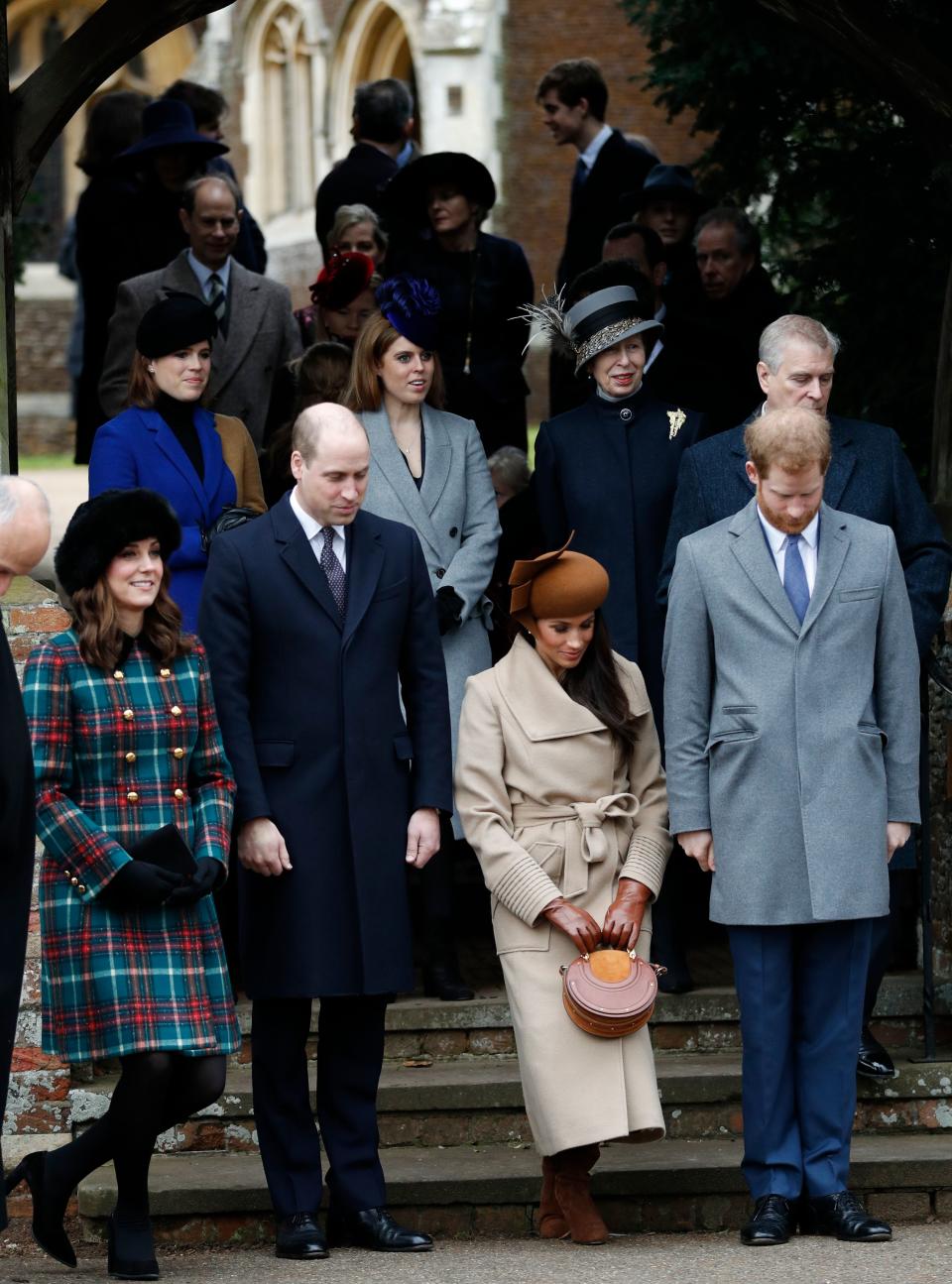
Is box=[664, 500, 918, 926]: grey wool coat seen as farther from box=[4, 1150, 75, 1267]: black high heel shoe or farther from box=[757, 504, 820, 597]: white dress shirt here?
box=[4, 1150, 75, 1267]: black high heel shoe

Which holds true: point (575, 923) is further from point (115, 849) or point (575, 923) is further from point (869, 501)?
point (869, 501)

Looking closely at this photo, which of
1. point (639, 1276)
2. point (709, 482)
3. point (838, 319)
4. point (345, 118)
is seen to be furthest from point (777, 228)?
point (345, 118)

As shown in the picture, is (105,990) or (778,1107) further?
(778,1107)

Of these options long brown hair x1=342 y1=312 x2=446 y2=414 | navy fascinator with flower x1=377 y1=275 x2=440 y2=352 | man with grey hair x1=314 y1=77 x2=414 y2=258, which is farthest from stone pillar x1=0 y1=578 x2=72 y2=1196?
man with grey hair x1=314 y1=77 x2=414 y2=258

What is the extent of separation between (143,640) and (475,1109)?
72.3 inches

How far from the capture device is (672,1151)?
6660mm

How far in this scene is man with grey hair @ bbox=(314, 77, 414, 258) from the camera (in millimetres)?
10141

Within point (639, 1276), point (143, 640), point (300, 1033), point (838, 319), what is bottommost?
point (639, 1276)

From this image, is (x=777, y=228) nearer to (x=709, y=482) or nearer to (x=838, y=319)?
(x=838, y=319)

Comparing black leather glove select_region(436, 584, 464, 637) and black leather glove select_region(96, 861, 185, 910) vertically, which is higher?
black leather glove select_region(436, 584, 464, 637)

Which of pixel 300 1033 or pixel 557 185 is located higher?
pixel 557 185

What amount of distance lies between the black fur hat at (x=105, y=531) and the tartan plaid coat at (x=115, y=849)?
0.15m

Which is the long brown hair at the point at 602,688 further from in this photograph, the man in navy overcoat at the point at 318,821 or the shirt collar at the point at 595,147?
the shirt collar at the point at 595,147

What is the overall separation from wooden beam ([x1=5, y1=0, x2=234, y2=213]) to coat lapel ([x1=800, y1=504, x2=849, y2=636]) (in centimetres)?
276
